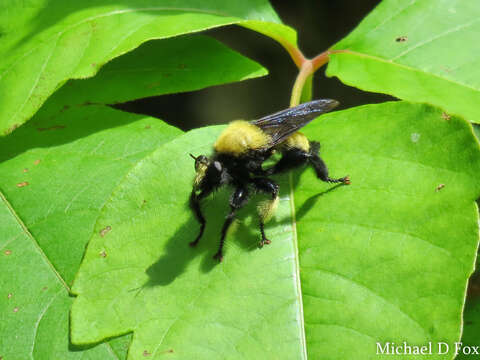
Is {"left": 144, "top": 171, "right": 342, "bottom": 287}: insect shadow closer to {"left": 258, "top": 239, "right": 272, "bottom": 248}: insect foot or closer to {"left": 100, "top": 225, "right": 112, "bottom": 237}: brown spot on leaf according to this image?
{"left": 258, "top": 239, "right": 272, "bottom": 248}: insect foot

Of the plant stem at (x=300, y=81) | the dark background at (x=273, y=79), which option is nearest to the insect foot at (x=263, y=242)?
the plant stem at (x=300, y=81)

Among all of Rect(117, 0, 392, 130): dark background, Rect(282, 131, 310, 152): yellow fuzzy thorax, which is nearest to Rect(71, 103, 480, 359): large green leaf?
Rect(282, 131, 310, 152): yellow fuzzy thorax

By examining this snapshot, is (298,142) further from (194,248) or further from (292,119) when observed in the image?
(194,248)

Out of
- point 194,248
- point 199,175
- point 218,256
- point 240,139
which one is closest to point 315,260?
point 218,256

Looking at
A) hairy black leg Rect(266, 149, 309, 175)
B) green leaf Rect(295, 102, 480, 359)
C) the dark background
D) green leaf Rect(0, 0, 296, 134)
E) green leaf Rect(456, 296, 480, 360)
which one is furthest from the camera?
the dark background

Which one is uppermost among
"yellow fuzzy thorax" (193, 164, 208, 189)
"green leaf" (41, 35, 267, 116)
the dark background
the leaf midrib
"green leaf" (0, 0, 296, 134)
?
"green leaf" (0, 0, 296, 134)
